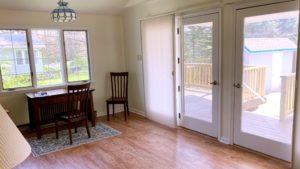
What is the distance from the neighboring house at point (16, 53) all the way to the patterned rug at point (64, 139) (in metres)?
1.36

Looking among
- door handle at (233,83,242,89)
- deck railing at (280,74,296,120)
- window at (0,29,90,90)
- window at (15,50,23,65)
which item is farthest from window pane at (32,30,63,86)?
deck railing at (280,74,296,120)

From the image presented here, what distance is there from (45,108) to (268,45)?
3970 mm

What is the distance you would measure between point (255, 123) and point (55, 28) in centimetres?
399

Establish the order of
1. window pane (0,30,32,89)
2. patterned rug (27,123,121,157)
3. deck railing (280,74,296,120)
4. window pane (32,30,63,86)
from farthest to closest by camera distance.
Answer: window pane (32,30,63,86)
window pane (0,30,32,89)
patterned rug (27,123,121,157)
deck railing (280,74,296,120)

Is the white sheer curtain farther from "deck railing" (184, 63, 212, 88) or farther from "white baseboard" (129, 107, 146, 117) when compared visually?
"deck railing" (184, 63, 212, 88)

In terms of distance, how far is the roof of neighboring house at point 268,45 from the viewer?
285 cm

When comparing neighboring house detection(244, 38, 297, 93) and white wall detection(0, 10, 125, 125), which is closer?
neighboring house detection(244, 38, 297, 93)

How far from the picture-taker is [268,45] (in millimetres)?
3074

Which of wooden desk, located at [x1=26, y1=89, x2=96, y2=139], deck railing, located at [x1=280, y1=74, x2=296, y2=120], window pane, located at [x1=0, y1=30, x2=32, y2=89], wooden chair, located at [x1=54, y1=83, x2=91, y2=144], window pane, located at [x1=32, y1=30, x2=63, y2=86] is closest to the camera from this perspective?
deck railing, located at [x1=280, y1=74, x2=296, y2=120]

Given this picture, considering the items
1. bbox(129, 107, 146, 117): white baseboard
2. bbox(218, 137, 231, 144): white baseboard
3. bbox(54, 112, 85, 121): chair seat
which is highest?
bbox(54, 112, 85, 121): chair seat

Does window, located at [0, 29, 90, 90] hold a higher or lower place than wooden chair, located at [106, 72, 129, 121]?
higher

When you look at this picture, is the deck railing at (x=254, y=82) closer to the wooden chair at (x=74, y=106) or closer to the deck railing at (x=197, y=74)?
the deck railing at (x=197, y=74)

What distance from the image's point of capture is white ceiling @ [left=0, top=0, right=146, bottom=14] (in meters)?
4.22

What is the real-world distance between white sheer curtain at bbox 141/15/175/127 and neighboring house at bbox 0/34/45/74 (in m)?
2.17
